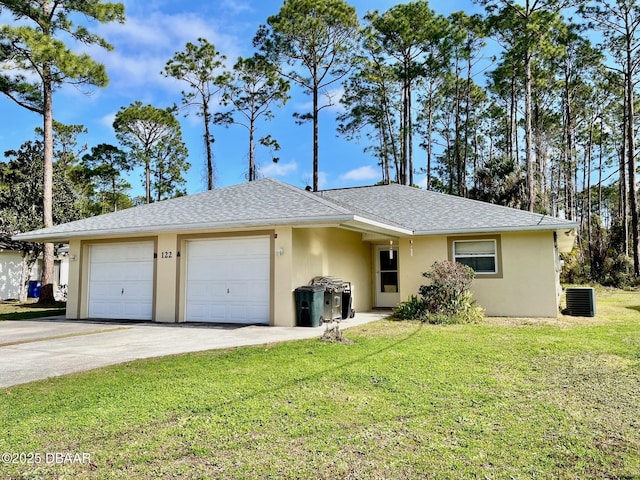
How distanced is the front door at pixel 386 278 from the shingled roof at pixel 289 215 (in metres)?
1.40

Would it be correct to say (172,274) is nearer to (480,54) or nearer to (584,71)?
(480,54)

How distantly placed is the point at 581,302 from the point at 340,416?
10.3m

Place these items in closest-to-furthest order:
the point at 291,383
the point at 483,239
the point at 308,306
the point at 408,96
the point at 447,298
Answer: the point at 291,383 → the point at 308,306 → the point at 447,298 → the point at 483,239 → the point at 408,96

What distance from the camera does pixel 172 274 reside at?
11.1 meters

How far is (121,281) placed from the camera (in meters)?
12.0

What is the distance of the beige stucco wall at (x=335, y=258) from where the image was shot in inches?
404

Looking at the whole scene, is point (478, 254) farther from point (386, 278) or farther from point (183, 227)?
point (183, 227)

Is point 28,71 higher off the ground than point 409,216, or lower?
higher

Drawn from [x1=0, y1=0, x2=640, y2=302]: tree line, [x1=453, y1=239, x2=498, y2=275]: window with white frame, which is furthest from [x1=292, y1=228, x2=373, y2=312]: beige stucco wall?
[x1=0, y1=0, x2=640, y2=302]: tree line

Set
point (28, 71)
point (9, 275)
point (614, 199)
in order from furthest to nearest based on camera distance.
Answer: point (614, 199) → point (9, 275) → point (28, 71)

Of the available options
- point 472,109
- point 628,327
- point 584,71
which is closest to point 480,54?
point 472,109

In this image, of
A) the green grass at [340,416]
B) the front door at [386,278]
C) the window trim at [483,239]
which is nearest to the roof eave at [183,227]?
the green grass at [340,416]

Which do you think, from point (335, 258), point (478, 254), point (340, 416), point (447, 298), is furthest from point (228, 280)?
point (340, 416)

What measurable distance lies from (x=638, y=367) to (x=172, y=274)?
9713 millimetres
